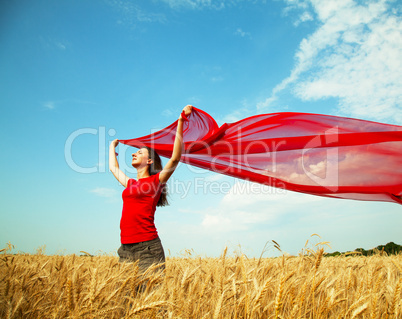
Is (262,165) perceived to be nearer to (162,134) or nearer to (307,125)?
(307,125)

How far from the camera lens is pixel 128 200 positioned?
2982 millimetres

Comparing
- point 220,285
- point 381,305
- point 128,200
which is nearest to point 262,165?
point 128,200

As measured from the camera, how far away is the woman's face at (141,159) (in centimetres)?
332

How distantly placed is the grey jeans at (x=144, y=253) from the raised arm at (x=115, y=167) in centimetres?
94

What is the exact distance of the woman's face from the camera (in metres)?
3.32

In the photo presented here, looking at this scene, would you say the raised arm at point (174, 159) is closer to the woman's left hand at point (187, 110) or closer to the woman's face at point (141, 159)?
the woman's left hand at point (187, 110)

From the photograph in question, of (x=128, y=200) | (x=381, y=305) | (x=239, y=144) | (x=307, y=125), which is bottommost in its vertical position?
(x=381, y=305)

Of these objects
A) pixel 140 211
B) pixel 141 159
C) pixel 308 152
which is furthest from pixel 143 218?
pixel 308 152

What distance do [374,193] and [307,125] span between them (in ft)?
3.98

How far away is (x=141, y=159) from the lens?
11.0 feet

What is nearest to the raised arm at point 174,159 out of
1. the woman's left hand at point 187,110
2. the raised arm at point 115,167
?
the woman's left hand at point 187,110

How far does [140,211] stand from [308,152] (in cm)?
229

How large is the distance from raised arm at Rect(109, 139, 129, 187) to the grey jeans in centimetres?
94

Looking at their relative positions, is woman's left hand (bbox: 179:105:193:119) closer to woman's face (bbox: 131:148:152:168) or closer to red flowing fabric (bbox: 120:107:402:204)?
red flowing fabric (bbox: 120:107:402:204)
